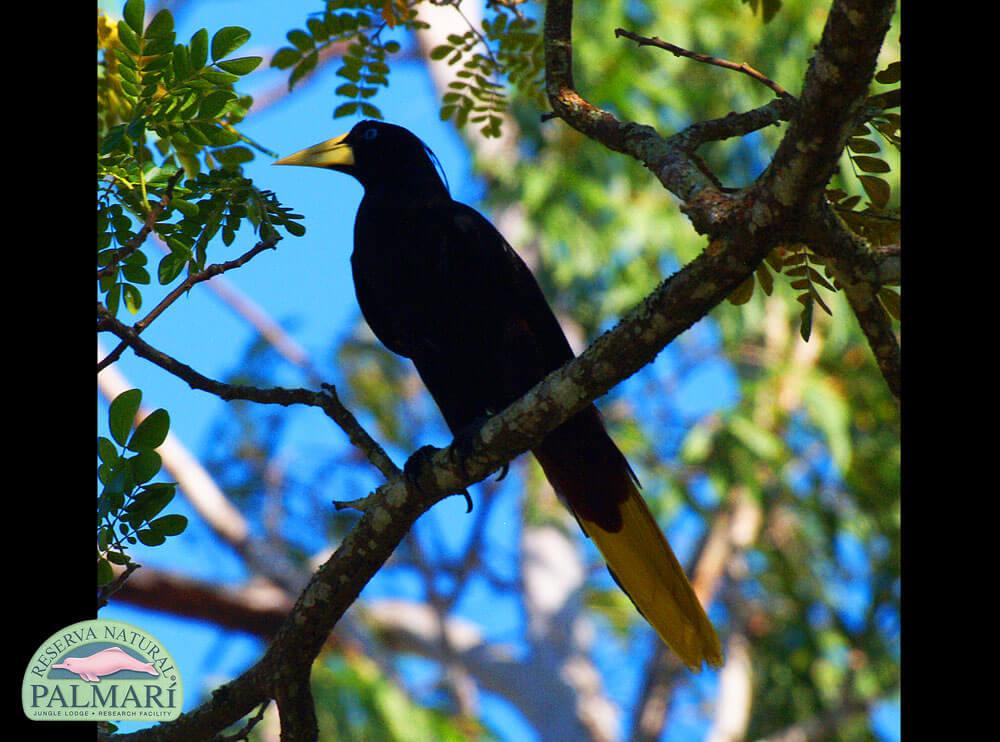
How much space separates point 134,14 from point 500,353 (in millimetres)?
1463

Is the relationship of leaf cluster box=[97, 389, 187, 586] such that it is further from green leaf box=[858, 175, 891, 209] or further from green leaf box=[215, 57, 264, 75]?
green leaf box=[858, 175, 891, 209]

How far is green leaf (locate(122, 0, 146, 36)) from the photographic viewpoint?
2.41m

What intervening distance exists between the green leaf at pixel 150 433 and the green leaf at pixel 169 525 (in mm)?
135

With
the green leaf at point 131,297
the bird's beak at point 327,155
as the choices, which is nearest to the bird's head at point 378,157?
the bird's beak at point 327,155

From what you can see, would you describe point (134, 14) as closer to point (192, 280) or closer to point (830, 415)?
point (192, 280)

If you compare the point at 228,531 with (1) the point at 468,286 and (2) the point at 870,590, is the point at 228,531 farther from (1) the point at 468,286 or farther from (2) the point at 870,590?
(1) the point at 468,286

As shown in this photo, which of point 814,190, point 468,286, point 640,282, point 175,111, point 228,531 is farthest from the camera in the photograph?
point 228,531

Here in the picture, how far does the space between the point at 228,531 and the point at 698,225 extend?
742 cm

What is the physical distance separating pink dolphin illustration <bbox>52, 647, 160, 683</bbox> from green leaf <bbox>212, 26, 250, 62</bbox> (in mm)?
1208

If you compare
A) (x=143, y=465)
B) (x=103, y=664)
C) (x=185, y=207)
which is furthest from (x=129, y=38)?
(x=103, y=664)

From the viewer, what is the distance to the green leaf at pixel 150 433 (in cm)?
221

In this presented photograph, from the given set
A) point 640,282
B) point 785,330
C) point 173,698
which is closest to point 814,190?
point 173,698

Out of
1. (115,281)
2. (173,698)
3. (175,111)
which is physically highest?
(175,111)
